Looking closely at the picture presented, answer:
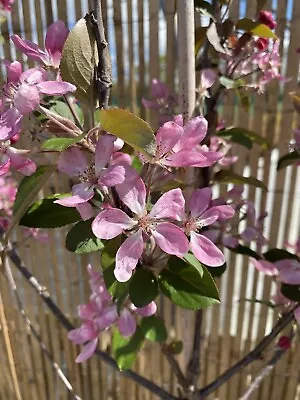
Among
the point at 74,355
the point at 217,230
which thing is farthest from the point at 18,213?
the point at 74,355

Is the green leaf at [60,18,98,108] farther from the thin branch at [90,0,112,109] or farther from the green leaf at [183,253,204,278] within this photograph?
the green leaf at [183,253,204,278]

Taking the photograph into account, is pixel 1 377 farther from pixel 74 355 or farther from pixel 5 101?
pixel 5 101

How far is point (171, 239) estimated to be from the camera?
21.0 inches

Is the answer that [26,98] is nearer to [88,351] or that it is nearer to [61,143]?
[61,143]

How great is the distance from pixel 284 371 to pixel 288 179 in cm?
41

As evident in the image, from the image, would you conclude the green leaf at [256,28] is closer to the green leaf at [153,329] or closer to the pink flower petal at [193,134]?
the pink flower petal at [193,134]

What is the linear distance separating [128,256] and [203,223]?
11 centimetres

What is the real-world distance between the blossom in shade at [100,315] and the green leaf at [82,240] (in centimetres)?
10

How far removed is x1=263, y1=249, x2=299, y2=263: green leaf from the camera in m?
0.79

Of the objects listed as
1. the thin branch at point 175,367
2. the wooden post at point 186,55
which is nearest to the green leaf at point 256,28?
the wooden post at point 186,55

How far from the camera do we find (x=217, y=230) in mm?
805

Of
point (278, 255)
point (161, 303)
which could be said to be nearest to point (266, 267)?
point (278, 255)

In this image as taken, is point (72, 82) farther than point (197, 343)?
No

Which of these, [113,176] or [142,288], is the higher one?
[113,176]
